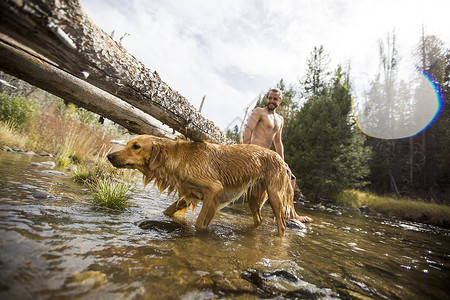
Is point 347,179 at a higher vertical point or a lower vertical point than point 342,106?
lower

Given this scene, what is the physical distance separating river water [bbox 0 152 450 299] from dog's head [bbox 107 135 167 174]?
2.50ft

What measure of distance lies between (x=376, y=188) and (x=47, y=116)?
3124 centimetres

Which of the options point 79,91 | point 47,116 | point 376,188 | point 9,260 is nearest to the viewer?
point 9,260

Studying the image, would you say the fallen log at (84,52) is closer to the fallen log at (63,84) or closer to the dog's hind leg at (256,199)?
the fallen log at (63,84)

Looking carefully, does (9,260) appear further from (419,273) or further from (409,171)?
(409,171)

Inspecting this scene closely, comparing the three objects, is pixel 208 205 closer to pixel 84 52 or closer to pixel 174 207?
pixel 174 207

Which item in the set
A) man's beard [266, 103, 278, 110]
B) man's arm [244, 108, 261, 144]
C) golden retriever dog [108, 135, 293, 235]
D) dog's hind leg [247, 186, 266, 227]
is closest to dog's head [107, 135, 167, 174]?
golden retriever dog [108, 135, 293, 235]

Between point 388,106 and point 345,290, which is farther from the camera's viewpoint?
point 388,106

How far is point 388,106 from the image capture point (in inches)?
979

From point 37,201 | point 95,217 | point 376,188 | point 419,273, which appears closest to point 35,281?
point 95,217

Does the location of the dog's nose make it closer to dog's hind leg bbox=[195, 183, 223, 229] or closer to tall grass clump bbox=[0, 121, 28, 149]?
dog's hind leg bbox=[195, 183, 223, 229]

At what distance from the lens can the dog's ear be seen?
3287 mm

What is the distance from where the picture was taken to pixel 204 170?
3307 millimetres

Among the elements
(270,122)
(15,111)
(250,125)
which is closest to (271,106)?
(270,122)
